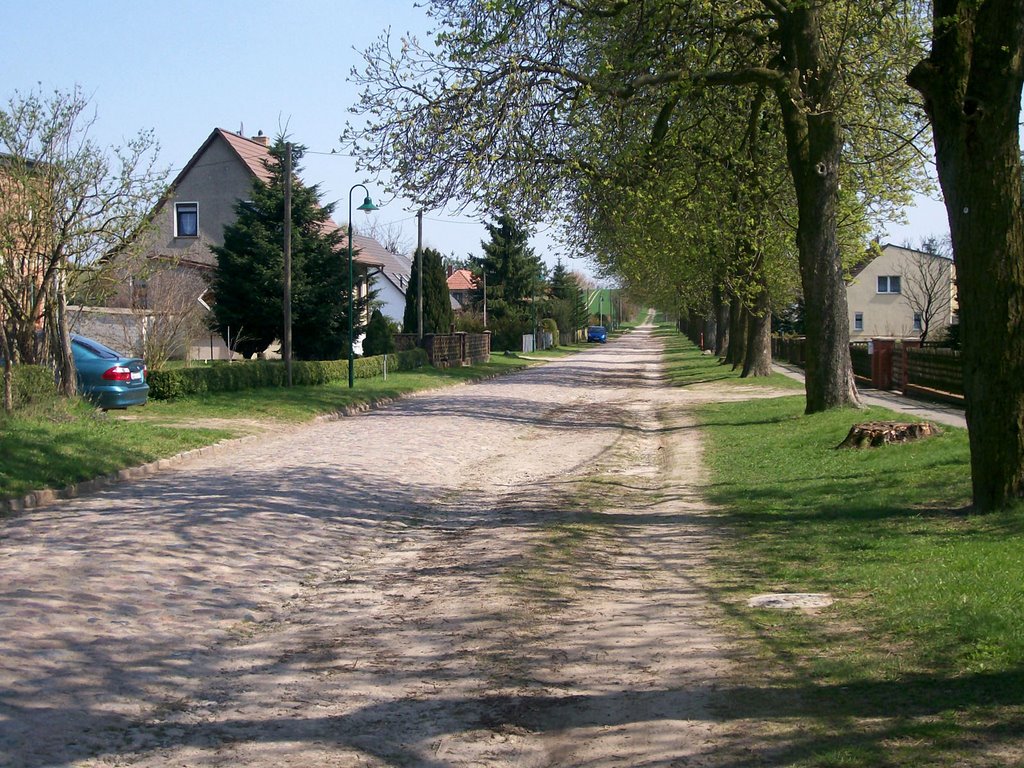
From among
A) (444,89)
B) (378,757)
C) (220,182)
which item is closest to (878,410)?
(444,89)

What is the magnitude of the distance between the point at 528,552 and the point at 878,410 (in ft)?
37.5

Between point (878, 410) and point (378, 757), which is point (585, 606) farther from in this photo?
point (878, 410)

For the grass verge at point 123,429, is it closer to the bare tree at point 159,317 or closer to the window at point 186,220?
the bare tree at point 159,317

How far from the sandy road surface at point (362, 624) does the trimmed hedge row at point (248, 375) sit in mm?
9332

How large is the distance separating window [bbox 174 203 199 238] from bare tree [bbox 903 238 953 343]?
123ft

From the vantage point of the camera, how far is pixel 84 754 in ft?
15.7

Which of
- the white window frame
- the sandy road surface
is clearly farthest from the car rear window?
the white window frame

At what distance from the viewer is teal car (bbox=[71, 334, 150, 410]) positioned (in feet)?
61.3

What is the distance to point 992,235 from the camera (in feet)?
29.5

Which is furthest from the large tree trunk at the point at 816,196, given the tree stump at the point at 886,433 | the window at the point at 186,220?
the window at the point at 186,220

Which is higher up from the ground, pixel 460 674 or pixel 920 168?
pixel 920 168

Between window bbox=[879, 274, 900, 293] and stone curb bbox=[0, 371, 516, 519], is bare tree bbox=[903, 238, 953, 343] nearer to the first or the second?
window bbox=[879, 274, 900, 293]

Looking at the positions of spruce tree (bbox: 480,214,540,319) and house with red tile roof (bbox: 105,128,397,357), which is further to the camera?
spruce tree (bbox: 480,214,540,319)

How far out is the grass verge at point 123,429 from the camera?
A: 12734 mm
